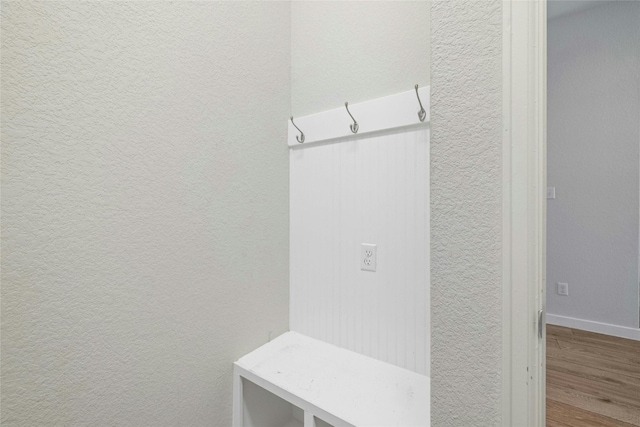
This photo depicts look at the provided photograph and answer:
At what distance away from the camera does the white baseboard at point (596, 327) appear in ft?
8.06

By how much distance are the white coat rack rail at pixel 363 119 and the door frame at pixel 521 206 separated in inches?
16.9

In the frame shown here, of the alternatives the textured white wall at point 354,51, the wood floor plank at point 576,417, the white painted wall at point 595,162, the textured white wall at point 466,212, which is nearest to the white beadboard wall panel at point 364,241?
the textured white wall at point 354,51

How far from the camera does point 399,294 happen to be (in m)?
1.11

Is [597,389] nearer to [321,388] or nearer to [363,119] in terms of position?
[321,388]

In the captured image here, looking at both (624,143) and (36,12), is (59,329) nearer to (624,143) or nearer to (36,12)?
(36,12)

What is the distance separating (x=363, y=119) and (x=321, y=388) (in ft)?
3.28

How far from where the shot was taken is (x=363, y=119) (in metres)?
1.17

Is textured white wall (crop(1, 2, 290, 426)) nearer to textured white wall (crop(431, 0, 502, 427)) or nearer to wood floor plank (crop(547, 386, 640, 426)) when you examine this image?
textured white wall (crop(431, 0, 502, 427))

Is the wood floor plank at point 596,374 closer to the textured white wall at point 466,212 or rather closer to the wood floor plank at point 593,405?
the wood floor plank at point 593,405

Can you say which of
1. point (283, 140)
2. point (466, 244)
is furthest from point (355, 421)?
point (283, 140)

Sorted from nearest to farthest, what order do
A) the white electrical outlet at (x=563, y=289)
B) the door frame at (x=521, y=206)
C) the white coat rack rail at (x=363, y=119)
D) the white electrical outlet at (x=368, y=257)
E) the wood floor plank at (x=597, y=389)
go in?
1. the door frame at (x=521, y=206)
2. the white coat rack rail at (x=363, y=119)
3. the white electrical outlet at (x=368, y=257)
4. the wood floor plank at (x=597, y=389)
5. the white electrical outlet at (x=563, y=289)

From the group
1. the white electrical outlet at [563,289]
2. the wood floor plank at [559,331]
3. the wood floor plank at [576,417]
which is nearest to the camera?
the wood floor plank at [576,417]

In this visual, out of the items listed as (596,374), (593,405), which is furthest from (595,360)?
(593,405)

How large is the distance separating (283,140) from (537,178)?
40.7 inches
